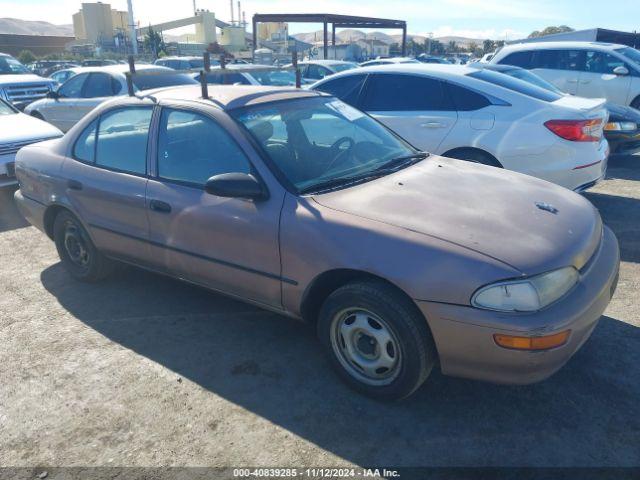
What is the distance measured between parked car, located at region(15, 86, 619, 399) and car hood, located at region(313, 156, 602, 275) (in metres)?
0.01

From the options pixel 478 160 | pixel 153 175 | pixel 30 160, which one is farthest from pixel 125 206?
pixel 478 160

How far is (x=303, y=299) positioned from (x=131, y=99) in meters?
2.15

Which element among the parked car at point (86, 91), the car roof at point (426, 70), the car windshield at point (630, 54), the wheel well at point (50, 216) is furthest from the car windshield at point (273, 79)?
the wheel well at point (50, 216)

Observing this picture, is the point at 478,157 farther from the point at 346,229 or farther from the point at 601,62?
the point at 601,62

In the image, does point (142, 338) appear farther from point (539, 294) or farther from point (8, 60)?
point (8, 60)

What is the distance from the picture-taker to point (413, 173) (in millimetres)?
3471

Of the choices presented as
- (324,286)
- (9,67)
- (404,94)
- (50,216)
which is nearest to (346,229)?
(324,286)

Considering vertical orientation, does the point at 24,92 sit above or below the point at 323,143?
below

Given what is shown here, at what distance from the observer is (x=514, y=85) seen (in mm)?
5820

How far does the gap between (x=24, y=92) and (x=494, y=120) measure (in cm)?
1129

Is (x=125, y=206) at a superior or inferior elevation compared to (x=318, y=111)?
inferior

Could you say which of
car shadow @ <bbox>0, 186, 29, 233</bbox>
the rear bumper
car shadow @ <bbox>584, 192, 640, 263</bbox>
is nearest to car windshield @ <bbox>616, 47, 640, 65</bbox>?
car shadow @ <bbox>584, 192, 640, 263</bbox>

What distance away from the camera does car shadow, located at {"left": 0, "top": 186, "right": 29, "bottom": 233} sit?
249 inches

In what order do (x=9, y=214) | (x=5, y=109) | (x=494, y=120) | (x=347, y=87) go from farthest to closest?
1. (x=5, y=109)
2. (x=9, y=214)
3. (x=347, y=87)
4. (x=494, y=120)
